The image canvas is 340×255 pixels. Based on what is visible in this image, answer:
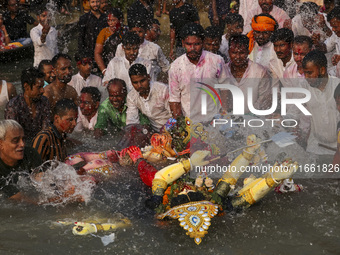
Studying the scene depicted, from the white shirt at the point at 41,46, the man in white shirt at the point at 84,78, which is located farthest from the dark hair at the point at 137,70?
the white shirt at the point at 41,46

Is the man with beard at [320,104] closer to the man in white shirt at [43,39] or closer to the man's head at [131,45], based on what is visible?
the man's head at [131,45]

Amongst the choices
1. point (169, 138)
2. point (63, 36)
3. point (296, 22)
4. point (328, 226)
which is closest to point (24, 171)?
point (169, 138)

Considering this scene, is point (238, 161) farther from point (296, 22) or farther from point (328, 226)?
point (296, 22)

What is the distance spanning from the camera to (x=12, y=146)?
5371 millimetres

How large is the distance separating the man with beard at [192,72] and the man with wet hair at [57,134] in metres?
1.45

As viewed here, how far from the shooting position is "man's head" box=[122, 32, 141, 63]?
25.2 ft

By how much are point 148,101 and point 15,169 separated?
227 centimetres

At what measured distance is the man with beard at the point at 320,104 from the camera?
20.6 feet

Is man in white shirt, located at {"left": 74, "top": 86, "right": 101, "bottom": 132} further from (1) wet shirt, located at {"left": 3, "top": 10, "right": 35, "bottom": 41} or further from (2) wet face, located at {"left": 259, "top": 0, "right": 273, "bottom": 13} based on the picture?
(1) wet shirt, located at {"left": 3, "top": 10, "right": 35, "bottom": 41}

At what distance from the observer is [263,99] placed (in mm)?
7078

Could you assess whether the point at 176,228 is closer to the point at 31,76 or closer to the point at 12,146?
the point at 12,146

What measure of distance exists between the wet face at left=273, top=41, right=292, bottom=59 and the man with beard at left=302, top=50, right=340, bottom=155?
774mm

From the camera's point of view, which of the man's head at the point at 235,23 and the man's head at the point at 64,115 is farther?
the man's head at the point at 235,23

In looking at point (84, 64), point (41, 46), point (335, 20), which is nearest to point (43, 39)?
point (41, 46)
